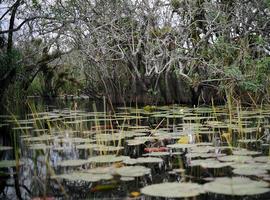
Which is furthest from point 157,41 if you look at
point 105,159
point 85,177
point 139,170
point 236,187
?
point 236,187

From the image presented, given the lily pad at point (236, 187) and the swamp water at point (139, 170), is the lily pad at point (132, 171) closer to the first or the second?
the swamp water at point (139, 170)

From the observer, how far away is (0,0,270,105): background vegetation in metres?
9.27

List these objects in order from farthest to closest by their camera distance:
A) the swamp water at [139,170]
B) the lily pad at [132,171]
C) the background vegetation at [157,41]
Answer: the background vegetation at [157,41]
the lily pad at [132,171]
the swamp water at [139,170]

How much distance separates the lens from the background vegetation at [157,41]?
9.27 meters

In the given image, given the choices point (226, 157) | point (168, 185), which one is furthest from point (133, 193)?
point (226, 157)

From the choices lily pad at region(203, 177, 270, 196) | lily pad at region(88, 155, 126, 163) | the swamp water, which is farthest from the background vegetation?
lily pad at region(203, 177, 270, 196)

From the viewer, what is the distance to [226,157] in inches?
121

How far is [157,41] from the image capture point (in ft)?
31.7

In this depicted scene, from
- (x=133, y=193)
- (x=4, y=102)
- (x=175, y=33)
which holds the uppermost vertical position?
(x=175, y=33)

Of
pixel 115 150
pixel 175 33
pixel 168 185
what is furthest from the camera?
pixel 175 33

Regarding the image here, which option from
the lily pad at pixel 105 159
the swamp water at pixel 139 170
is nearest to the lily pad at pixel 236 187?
the swamp water at pixel 139 170

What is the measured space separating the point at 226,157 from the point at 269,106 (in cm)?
525

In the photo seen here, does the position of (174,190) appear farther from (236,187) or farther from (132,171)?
(132,171)

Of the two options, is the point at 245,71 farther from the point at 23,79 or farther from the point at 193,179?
the point at 23,79
